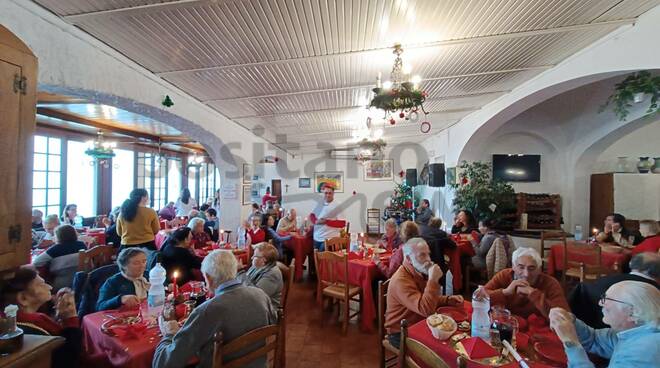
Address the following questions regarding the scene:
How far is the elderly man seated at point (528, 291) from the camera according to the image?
6.81 feet

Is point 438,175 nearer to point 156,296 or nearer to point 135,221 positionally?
point 135,221

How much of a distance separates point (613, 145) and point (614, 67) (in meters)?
5.19

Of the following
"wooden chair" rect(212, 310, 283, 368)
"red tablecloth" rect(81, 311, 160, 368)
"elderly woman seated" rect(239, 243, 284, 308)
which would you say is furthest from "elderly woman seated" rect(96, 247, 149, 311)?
"wooden chair" rect(212, 310, 283, 368)

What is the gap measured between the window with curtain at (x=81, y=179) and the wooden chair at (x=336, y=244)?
602 centimetres

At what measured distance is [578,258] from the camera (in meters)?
4.28

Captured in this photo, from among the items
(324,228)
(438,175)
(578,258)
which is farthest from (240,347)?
(438,175)

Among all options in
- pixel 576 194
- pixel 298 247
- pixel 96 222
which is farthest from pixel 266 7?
pixel 576 194

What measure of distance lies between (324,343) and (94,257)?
2.72 meters

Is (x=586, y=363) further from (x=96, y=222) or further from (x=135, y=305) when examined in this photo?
(x=96, y=222)

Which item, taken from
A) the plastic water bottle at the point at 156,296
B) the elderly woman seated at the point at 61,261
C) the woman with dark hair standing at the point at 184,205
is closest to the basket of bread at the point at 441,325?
the plastic water bottle at the point at 156,296

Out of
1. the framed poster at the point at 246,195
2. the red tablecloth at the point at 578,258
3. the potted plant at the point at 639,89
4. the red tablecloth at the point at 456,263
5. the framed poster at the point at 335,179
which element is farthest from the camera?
the framed poster at the point at 335,179

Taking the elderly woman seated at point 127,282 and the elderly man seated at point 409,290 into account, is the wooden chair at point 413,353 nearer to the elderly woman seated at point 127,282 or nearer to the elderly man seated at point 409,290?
the elderly man seated at point 409,290

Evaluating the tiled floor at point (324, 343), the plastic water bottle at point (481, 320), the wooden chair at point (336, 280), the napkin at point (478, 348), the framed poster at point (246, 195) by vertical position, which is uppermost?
the framed poster at point (246, 195)

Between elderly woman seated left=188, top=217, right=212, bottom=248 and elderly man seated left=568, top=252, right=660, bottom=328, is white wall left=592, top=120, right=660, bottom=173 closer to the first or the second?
elderly man seated left=568, top=252, right=660, bottom=328
